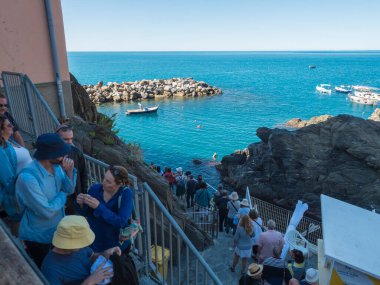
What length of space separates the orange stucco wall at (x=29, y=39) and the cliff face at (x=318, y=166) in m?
19.1

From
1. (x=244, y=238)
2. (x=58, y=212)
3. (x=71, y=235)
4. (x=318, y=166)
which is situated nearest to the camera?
(x=71, y=235)

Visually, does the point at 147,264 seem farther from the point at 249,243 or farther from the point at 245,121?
the point at 245,121

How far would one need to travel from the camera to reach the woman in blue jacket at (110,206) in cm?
343

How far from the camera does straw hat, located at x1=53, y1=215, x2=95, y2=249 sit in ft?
8.10

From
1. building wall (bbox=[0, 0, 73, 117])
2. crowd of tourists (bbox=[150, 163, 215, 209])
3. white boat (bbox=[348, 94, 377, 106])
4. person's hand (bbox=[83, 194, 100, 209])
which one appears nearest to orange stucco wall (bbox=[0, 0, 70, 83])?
building wall (bbox=[0, 0, 73, 117])

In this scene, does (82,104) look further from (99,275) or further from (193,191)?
(99,275)

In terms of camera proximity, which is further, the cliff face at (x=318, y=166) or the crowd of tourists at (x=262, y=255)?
the cliff face at (x=318, y=166)

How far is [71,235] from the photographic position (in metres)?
2.49

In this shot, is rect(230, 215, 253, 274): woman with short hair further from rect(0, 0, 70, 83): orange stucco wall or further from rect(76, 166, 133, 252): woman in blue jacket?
rect(0, 0, 70, 83): orange stucco wall

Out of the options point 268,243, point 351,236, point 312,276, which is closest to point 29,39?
point 268,243

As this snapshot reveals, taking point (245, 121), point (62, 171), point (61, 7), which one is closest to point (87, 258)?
point (62, 171)

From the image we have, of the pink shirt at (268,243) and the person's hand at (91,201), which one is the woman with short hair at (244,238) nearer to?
the pink shirt at (268,243)

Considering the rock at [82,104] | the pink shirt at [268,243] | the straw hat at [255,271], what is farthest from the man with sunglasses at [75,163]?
the rock at [82,104]

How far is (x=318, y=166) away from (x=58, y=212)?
909 inches
